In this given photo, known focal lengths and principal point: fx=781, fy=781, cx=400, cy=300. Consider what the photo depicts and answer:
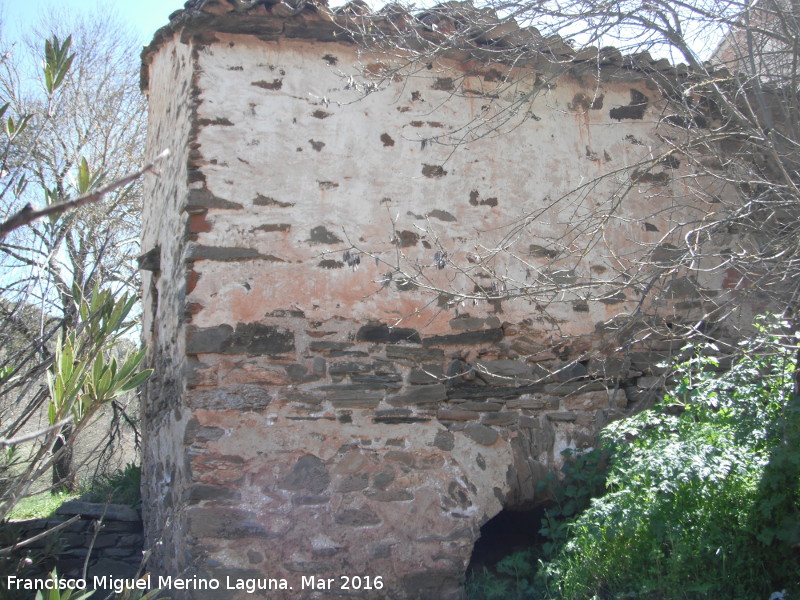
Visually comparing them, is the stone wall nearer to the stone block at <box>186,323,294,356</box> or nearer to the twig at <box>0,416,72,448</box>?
the stone block at <box>186,323,294,356</box>

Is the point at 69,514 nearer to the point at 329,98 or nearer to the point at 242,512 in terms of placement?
the point at 242,512

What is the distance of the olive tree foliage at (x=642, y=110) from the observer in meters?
4.49

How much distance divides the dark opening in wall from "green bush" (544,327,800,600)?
0.83 metres

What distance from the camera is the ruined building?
14.7ft

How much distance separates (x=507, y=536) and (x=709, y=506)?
5.52ft

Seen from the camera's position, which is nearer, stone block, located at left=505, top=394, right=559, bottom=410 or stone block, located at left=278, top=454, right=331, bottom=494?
stone block, located at left=278, top=454, right=331, bottom=494

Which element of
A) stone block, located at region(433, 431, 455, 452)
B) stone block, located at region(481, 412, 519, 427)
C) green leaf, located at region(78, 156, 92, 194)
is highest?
green leaf, located at region(78, 156, 92, 194)

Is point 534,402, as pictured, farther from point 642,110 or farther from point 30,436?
point 30,436

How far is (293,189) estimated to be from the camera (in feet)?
16.2

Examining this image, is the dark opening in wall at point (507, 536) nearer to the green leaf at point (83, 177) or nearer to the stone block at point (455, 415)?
the stone block at point (455, 415)

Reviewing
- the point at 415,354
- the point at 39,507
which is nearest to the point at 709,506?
the point at 415,354

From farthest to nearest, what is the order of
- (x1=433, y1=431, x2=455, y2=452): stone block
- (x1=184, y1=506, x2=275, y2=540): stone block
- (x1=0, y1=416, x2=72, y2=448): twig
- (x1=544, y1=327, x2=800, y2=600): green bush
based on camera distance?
(x1=433, y1=431, x2=455, y2=452): stone block, (x1=184, y1=506, x2=275, y2=540): stone block, (x1=544, y1=327, x2=800, y2=600): green bush, (x1=0, y1=416, x2=72, y2=448): twig

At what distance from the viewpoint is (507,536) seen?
17.2 feet

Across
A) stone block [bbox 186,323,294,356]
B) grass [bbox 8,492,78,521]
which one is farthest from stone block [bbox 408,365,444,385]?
grass [bbox 8,492,78,521]
